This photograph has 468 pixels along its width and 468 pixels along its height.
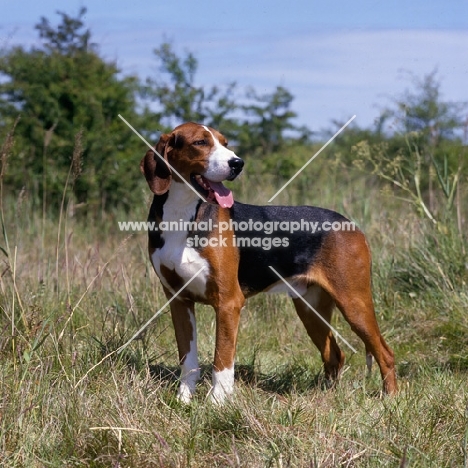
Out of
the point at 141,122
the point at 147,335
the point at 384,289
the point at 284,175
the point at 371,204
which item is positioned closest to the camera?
the point at 147,335

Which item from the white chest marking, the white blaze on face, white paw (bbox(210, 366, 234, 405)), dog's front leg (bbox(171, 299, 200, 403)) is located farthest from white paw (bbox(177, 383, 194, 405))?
the white blaze on face

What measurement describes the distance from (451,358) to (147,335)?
2370 millimetres

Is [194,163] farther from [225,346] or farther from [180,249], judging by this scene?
[225,346]

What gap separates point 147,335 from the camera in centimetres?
600

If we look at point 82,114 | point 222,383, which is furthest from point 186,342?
point 82,114

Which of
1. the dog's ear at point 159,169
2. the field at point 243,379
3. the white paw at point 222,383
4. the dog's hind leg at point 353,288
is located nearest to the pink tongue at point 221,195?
the dog's ear at point 159,169

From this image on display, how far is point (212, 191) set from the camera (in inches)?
202

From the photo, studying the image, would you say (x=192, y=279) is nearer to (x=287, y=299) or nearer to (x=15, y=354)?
(x=15, y=354)

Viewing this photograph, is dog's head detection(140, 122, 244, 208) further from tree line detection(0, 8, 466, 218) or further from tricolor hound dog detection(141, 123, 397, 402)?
tree line detection(0, 8, 466, 218)

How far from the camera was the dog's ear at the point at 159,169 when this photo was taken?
5184 millimetres

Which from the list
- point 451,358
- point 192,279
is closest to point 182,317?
point 192,279

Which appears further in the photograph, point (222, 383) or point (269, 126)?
point (269, 126)

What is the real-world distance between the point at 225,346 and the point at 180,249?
0.71 meters

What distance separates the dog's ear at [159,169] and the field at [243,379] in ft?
1.62
